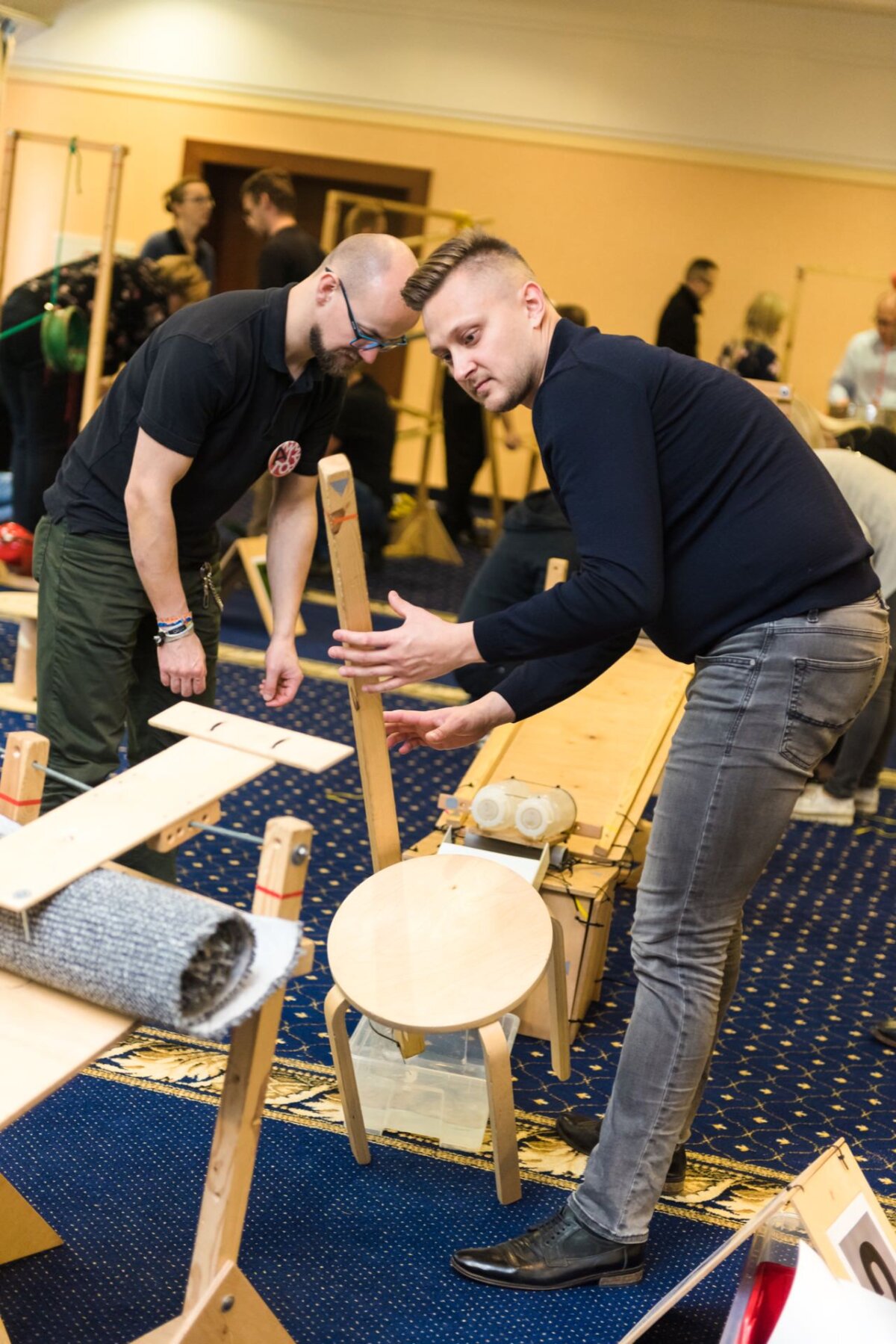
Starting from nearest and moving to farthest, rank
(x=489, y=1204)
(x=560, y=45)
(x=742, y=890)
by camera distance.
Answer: (x=742, y=890)
(x=489, y=1204)
(x=560, y=45)

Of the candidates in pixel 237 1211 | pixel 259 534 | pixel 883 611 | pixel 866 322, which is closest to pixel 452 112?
pixel 866 322

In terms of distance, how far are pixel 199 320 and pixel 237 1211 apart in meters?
1.39

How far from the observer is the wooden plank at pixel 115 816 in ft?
4.72

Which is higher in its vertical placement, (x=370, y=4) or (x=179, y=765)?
(x=370, y=4)

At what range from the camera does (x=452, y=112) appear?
341 inches

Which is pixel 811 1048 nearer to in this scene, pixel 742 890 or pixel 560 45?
pixel 742 890

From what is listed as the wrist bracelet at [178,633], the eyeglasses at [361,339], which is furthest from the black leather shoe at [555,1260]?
the eyeglasses at [361,339]

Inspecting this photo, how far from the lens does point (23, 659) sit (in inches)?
157

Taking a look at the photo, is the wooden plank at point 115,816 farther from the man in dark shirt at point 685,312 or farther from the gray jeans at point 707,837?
the man in dark shirt at point 685,312

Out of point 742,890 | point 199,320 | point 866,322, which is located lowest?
point 742,890

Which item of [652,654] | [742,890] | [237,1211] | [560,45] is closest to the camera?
[237,1211]

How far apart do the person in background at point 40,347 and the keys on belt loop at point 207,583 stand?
90.6 inches

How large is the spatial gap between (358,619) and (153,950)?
83 centimetres

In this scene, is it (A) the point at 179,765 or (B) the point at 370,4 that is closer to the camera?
(A) the point at 179,765
